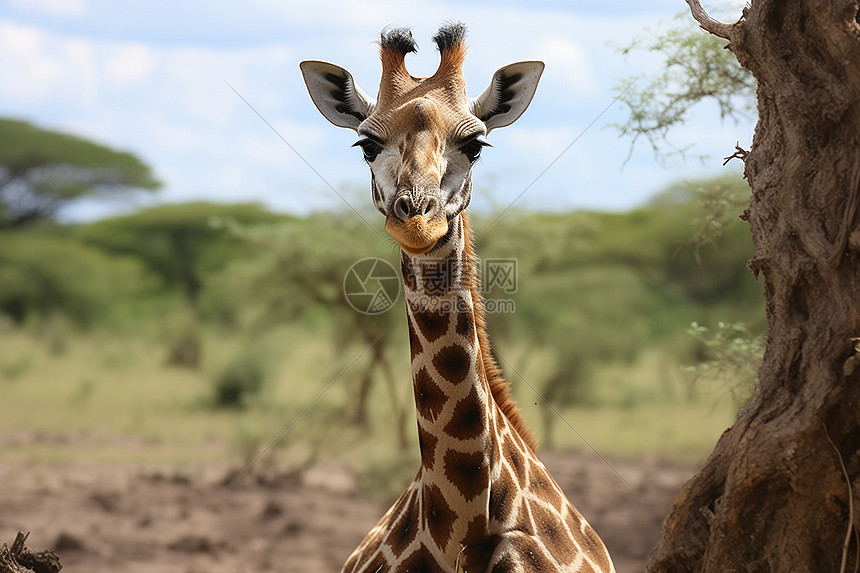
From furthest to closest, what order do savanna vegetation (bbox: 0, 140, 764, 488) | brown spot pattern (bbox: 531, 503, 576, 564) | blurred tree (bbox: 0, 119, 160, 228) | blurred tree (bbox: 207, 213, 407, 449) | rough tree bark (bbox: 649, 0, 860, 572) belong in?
blurred tree (bbox: 0, 119, 160, 228) < savanna vegetation (bbox: 0, 140, 764, 488) < blurred tree (bbox: 207, 213, 407, 449) < brown spot pattern (bbox: 531, 503, 576, 564) < rough tree bark (bbox: 649, 0, 860, 572)

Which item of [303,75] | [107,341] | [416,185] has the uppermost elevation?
[107,341]

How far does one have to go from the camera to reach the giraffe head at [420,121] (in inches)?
115

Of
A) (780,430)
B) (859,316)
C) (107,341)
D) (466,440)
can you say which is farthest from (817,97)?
(107,341)

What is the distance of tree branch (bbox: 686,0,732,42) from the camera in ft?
10.1

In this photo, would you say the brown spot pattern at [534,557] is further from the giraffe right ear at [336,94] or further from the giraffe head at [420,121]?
the giraffe right ear at [336,94]

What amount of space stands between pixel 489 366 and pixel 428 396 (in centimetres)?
64

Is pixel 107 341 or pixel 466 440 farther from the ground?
pixel 107 341

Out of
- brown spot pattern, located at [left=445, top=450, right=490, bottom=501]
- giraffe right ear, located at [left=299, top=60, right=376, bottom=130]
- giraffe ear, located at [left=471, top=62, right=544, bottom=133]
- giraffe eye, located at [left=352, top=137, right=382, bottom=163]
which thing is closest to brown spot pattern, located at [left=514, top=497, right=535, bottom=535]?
brown spot pattern, located at [left=445, top=450, right=490, bottom=501]

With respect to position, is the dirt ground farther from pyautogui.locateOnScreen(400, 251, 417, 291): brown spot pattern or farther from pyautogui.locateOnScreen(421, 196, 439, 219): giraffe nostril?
pyautogui.locateOnScreen(421, 196, 439, 219): giraffe nostril

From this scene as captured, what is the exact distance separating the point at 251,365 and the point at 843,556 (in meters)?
16.5

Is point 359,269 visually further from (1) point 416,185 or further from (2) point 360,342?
(1) point 416,185

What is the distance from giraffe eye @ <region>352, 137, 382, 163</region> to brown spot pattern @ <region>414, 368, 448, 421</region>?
0.96 meters

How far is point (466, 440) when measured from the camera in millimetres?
3314

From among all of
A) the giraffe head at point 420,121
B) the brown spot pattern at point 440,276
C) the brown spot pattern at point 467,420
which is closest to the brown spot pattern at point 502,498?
the brown spot pattern at point 467,420
